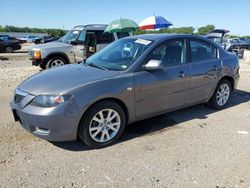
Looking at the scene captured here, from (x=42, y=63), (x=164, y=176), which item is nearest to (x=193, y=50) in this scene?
(x=164, y=176)

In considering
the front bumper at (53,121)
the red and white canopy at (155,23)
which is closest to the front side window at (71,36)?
the red and white canopy at (155,23)

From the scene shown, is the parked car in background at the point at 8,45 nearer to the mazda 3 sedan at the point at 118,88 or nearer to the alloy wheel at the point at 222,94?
the mazda 3 sedan at the point at 118,88

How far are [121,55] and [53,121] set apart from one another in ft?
5.71

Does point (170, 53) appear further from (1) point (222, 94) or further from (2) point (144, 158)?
(2) point (144, 158)

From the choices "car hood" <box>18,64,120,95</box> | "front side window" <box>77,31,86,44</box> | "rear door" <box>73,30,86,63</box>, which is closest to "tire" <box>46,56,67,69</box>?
"rear door" <box>73,30,86,63</box>

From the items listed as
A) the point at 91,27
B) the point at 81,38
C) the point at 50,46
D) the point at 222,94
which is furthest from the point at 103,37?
the point at 222,94

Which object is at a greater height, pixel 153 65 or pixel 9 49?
pixel 153 65

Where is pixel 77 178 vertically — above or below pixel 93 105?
below

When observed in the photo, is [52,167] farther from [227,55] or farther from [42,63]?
[42,63]

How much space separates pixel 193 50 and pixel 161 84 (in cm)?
115

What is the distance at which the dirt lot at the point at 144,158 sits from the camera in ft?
11.0

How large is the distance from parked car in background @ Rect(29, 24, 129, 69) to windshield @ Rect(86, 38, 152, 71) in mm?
5589

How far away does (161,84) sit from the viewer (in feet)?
15.4

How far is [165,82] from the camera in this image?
4.74 meters
